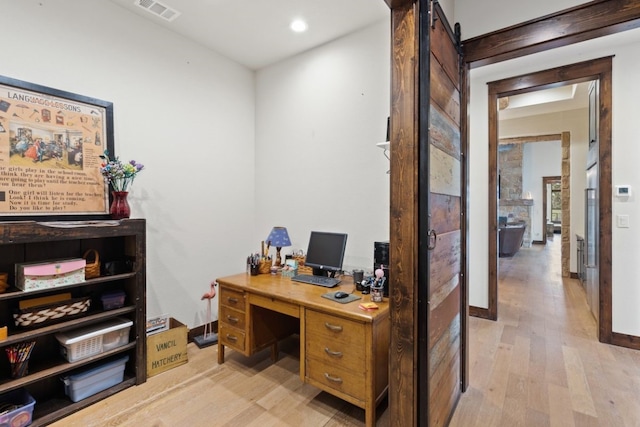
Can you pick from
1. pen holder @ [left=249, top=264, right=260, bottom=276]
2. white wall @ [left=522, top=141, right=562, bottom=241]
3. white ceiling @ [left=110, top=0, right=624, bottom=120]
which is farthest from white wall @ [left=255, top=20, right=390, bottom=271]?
white wall @ [left=522, top=141, right=562, bottom=241]

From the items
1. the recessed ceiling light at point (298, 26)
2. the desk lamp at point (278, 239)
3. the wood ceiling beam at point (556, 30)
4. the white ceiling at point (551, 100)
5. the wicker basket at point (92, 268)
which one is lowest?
the wicker basket at point (92, 268)

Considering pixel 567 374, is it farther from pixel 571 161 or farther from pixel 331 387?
pixel 571 161

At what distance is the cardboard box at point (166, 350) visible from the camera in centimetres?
245

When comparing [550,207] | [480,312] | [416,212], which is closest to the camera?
[416,212]

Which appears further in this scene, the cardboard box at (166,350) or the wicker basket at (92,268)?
the cardboard box at (166,350)

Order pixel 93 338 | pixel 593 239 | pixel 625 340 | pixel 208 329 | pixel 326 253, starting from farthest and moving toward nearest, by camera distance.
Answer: pixel 593 239 < pixel 208 329 < pixel 625 340 < pixel 326 253 < pixel 93 338

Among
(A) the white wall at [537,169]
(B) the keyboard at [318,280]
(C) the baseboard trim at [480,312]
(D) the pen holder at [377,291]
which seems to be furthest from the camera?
(A) the white wall at [537,169]

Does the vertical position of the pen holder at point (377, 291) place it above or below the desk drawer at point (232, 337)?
above

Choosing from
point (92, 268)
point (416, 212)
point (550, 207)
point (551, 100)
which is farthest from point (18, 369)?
point (550, 207)

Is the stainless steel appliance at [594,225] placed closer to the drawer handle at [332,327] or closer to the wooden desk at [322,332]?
the wooden desk at [322,332]

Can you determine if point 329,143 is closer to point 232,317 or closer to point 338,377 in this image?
point 232,317

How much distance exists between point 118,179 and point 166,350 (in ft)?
4.63

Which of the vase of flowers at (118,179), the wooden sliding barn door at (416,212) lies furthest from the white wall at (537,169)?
the vase of flowers at (118,179)

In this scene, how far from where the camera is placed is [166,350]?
2.53 metres
